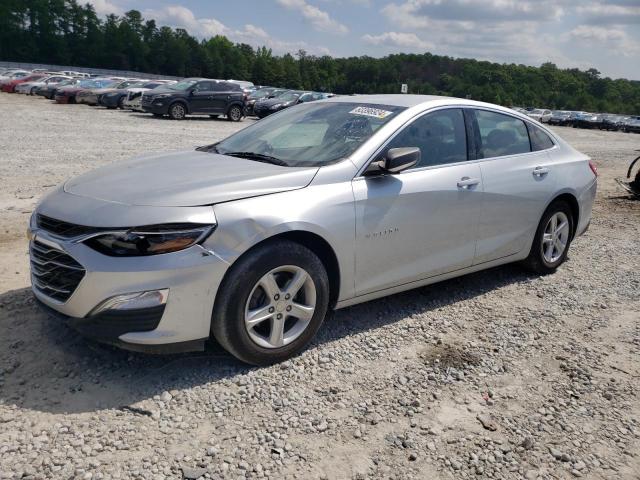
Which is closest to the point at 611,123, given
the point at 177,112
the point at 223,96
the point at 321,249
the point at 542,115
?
the point at 542,115

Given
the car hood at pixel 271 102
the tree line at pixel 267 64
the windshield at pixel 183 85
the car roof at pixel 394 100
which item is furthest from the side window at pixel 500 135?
the tree line at pixel 267 64

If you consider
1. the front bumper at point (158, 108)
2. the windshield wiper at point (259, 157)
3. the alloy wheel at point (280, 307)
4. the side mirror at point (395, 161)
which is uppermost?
the side mirror at point (395, 161)

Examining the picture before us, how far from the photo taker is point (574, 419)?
3367mm

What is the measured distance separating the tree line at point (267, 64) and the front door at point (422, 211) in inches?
3744

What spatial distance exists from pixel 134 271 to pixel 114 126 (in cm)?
1792

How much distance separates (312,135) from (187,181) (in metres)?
1.27

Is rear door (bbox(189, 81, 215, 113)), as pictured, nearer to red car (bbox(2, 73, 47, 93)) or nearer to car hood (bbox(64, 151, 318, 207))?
red car (bbox(2, 73, 47, 93))

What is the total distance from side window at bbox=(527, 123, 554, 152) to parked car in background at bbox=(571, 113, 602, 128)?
53648mm

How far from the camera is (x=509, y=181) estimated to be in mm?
4996

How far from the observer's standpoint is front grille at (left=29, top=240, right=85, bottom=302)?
10.6 ft

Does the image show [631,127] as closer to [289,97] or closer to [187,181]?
[289,97]

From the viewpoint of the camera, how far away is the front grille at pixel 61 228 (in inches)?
128

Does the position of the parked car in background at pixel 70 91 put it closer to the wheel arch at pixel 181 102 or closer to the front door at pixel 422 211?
the wheel arch at pixel 181 102

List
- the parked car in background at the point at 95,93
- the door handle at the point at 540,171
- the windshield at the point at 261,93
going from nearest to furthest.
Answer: the door handle at the point at 540,171
the parked car in background at the point at 95,93
the windshield at the point at 261,93
